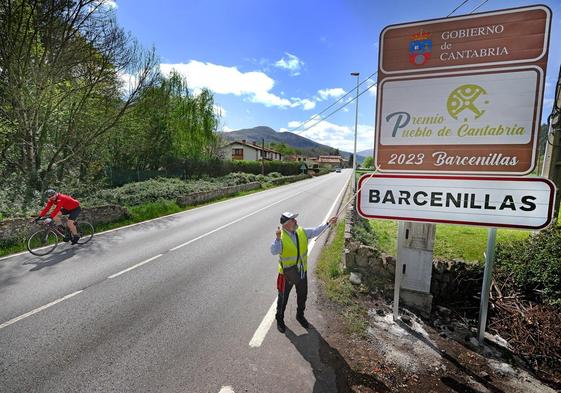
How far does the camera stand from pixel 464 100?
13.6 feet

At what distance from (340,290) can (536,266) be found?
353cm

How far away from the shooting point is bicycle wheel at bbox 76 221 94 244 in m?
9.52

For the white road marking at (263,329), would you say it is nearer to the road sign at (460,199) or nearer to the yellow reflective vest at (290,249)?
the yellow reflective vest at (290,249)

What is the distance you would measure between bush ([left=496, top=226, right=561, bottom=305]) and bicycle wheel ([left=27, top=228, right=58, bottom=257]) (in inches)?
453

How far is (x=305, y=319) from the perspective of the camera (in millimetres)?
4852

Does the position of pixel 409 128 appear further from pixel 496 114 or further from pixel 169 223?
pixel 169 223

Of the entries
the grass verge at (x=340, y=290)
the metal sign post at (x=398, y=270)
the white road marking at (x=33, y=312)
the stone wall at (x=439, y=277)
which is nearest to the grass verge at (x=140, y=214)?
the white road marking at (x=33, y=312)

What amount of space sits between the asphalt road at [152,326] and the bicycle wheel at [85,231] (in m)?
0.83

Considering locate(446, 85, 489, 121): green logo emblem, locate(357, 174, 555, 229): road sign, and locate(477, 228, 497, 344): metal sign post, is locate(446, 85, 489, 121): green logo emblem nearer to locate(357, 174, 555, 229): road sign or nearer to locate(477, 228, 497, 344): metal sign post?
locate(357, 174, 555, 229): road sign

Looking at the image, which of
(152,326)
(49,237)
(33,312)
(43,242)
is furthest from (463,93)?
(49,237)

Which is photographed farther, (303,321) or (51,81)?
(51,81)

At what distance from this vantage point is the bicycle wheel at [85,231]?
31.2 ft

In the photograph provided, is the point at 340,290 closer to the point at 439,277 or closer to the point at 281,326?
the point at 281,326

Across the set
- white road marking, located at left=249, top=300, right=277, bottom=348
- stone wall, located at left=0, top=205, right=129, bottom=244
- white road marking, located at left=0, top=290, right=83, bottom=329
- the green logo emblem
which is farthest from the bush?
stone wall, located at left=0, top=205, right=129, bottom=244
